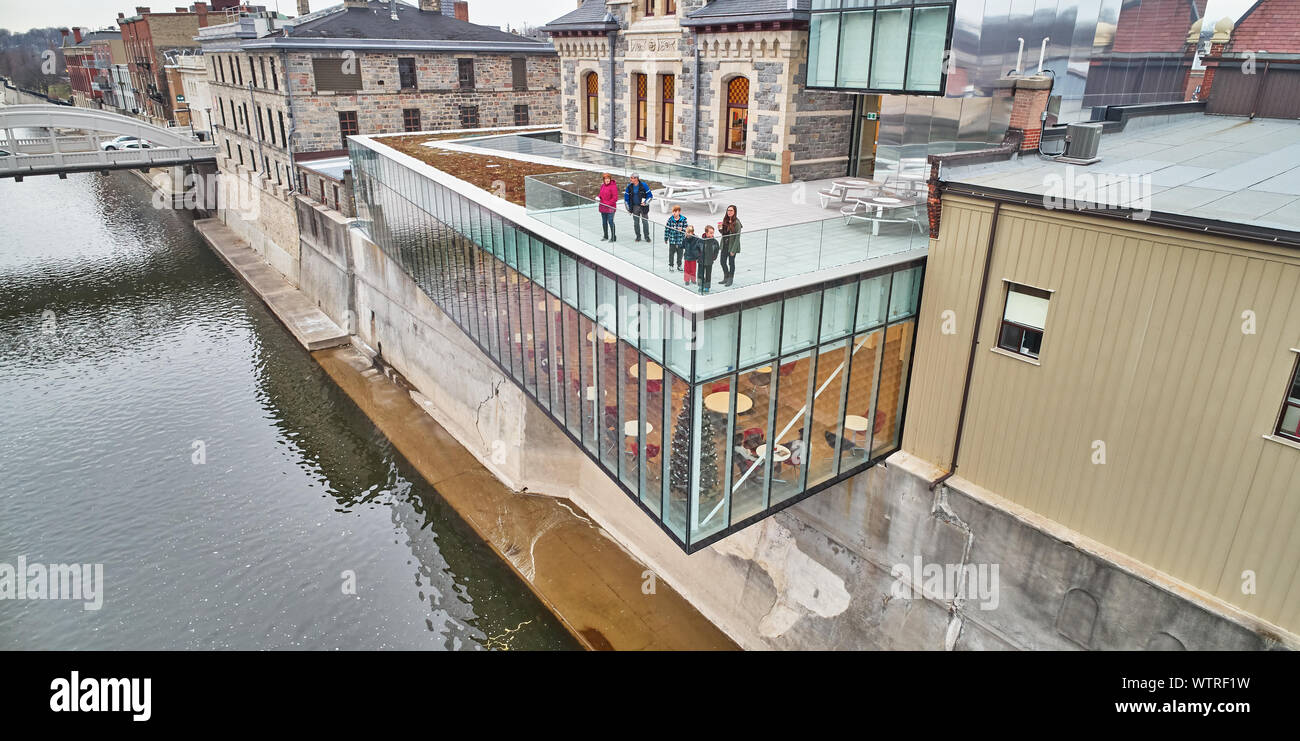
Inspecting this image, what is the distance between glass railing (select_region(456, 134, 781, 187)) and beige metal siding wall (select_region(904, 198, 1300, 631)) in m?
8.87

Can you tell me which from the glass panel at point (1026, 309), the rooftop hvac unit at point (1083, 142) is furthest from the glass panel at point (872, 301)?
the rooftop hvac unit at point (1083, 142)

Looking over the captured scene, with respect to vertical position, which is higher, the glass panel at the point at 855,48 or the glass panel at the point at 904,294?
the glass panel at the point at 855,48

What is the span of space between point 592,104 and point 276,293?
22330 millimetres

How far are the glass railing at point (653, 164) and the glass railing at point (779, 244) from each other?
20.3ft

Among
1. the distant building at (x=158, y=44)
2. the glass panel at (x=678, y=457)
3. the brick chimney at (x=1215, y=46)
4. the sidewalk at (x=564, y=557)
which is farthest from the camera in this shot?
the distant building at (x=158, y=44)

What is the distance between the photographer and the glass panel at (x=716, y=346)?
1159 centimetres

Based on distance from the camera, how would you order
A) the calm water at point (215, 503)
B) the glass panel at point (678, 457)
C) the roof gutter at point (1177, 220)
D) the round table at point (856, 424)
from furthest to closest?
the calm water at point (215, 503), the round table at point (856, 424), the glass panel at point (678, 457), the roof gutter at point (1177, 220)

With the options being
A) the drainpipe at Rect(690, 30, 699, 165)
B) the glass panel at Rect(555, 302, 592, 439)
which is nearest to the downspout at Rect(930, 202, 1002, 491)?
the glass panel at Rect(555, 302, 592, 439)

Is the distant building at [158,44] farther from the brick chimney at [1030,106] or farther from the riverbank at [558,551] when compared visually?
the brick chimney at [1030,106]

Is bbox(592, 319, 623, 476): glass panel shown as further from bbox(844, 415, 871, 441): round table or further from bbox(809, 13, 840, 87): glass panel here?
bbox(809, 13, 840, 87): glass panel

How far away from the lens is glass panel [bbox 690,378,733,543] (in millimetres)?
12195

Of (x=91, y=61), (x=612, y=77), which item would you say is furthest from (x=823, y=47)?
(x=91, y=61)
